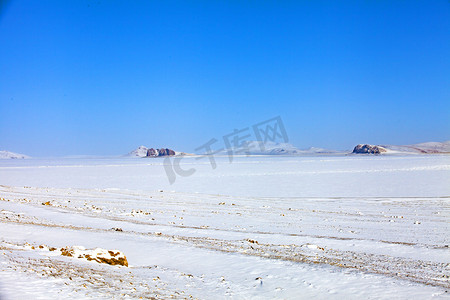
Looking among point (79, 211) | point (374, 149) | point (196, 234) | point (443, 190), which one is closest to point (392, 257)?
point (196, 234)

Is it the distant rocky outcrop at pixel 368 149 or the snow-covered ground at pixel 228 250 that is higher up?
the snow-covered ground at pixel 228 250

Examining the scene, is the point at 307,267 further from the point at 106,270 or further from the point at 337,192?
the point at 337,192

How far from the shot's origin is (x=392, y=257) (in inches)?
282

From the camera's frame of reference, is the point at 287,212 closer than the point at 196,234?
No

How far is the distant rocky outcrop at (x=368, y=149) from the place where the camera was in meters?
152

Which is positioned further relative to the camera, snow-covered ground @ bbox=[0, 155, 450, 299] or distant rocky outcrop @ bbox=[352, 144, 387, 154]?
distant rocky outcrop @ bbox=[352, 144, 387, 154]

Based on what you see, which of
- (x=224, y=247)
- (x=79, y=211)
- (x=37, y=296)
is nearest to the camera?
(x=37, y=296)

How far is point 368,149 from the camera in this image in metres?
155

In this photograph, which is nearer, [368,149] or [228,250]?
[228,250]

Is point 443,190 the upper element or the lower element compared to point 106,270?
lower

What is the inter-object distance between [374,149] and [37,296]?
529 ft

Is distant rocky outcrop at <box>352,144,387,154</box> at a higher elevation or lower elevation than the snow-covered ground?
lower

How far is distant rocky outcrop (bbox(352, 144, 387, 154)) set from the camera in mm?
152125

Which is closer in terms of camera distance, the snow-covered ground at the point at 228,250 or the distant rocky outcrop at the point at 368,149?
the snow-covered ground at the point at 228,250
